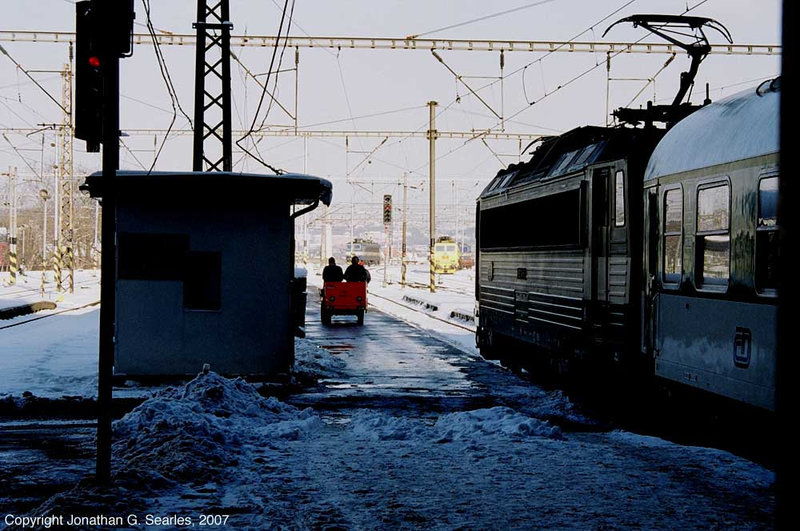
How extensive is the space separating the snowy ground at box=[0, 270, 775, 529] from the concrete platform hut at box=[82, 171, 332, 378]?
1447mm

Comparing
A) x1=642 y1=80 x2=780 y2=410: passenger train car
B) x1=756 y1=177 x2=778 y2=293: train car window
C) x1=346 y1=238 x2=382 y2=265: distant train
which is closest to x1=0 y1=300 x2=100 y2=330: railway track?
x1=642 y1=80 x2=780 y2=410: passenger train car

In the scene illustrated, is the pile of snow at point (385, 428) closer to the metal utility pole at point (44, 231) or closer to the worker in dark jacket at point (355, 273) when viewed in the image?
the worker in dark jacket at point (355, 273)

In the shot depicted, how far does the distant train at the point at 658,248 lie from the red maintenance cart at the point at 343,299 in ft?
43.4

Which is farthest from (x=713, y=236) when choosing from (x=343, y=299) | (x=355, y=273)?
(x=355, y=273)

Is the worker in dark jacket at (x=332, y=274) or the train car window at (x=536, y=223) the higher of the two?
the train car window at (x=536, y=223)

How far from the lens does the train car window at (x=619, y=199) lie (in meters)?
12.7

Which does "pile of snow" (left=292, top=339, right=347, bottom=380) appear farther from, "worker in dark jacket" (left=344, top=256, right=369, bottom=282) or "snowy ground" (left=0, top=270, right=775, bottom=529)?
"worker in dark jacket" (left=344, top=256, right=369, bottom=282)

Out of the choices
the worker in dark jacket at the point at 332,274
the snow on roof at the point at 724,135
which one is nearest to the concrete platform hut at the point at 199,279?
the snow on roof at the point at 724,135

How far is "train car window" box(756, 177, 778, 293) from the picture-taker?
880 centimetres

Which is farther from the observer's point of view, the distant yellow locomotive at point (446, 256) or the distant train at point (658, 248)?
the distant yellow locomotive at point (446, 256)

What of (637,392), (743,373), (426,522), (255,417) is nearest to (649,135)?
(637,392)

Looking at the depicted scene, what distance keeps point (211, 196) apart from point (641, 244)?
684 centimetres

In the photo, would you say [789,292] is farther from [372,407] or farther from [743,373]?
[372,407]

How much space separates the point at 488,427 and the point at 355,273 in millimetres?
21458
